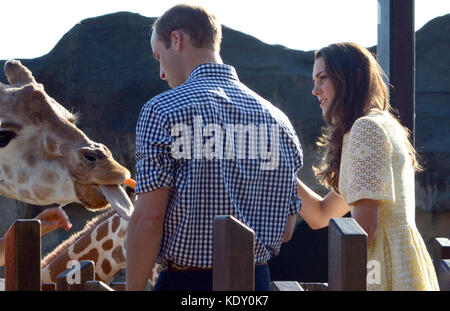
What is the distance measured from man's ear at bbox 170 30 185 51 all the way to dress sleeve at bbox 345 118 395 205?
0.53m

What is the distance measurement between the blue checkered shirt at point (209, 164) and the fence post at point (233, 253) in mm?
327

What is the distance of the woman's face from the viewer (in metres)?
2.26

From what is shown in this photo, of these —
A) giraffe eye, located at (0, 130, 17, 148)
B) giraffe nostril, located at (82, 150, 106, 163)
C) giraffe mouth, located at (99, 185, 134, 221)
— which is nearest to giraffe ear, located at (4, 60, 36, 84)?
giraffe eye, located at (0, 130, 17, 148)

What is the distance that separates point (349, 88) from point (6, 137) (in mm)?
1763

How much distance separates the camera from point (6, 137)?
3.32 metres

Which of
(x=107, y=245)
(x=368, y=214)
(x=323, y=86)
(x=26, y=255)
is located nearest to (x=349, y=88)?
(x=323, y=86)

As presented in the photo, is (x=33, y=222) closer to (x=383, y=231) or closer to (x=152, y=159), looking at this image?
(x=152, y=159)

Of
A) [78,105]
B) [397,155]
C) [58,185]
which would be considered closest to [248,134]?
[397,155]

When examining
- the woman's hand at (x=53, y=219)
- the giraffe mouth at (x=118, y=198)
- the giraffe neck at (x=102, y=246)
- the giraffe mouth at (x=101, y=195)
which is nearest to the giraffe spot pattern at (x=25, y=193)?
the giraffe mouth at (x=101, y=195)

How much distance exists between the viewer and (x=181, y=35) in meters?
1.97

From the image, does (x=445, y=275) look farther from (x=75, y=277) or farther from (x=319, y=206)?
(x=75, y=277)

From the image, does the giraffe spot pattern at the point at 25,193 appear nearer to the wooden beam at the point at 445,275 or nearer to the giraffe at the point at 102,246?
the giraffe at the point at 102,246

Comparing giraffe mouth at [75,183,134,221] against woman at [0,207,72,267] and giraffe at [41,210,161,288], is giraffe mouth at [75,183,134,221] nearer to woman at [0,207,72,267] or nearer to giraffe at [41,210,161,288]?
woman at [0,207,72,267]

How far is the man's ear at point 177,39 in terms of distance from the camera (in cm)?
197
